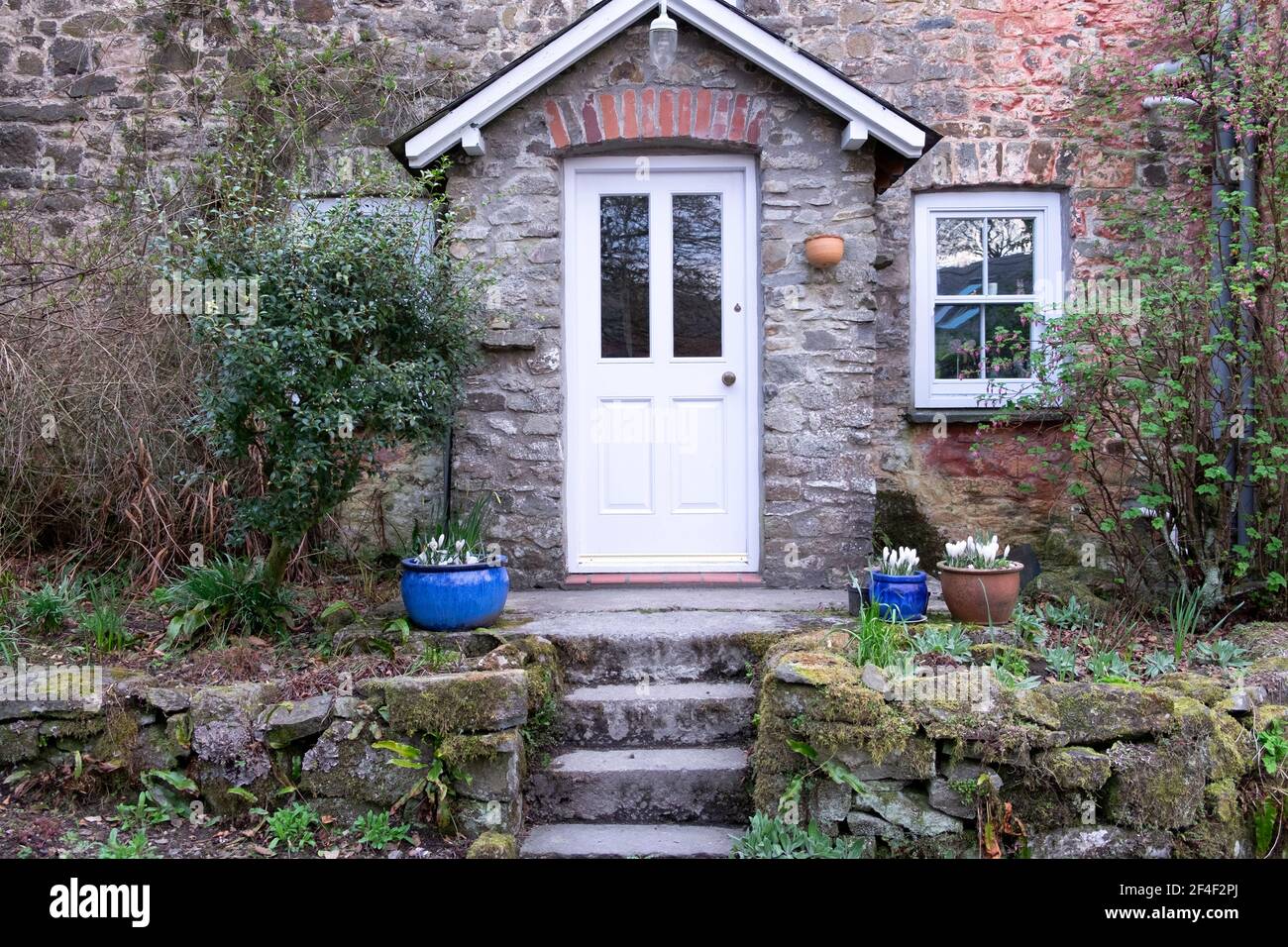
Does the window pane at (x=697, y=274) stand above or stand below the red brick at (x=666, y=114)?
below

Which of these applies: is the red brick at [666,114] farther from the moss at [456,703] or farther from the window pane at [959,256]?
the moss at [456,703]

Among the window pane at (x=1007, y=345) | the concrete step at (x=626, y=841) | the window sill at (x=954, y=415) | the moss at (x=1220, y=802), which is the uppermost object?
the window pane at (x=1007, y=345)

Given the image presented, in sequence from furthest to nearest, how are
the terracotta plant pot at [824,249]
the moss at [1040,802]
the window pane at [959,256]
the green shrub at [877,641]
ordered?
the window pane at [959,256], the terracotta plant pot at [824,249], the green shrub at [877,641], the moss at [1040,802]

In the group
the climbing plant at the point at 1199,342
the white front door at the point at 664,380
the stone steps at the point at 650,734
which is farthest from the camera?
the white front door at the point at 664,380

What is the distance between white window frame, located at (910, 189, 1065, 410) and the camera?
666 cm

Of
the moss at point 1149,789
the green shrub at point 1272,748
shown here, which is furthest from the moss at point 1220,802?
the green shrub at point 1272,748

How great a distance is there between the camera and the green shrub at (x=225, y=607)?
462 centimetres

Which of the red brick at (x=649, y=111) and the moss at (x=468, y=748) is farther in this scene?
the red brick at (x=649, y=111)

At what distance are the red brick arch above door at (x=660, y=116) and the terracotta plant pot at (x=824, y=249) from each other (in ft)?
2.22

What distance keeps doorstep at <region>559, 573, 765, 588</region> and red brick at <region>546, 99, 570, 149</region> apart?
2535 mm

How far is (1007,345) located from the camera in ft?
21.7
